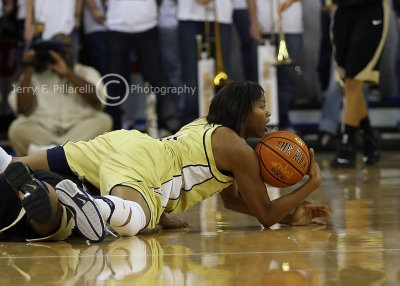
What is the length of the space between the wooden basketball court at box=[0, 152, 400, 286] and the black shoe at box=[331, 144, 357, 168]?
2664 millimetres

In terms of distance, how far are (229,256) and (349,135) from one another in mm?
4283

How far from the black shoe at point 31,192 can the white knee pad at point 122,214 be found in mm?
225

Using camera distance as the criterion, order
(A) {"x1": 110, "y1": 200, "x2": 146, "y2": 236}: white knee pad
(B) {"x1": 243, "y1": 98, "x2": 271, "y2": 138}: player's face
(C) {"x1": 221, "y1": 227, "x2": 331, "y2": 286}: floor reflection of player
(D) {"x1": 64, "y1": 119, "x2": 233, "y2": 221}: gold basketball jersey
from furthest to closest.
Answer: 1. (B) {"x1": 243, "y1": 98, "x2": 271, "y2": 138}: player's face
2. (D) {"x1": 64, "y1": 119, "x2": 233, "y2": 221}: gold basketball jersey
3. (A) {"x1": 110, "y1": 200, "x2": 146, "y2": 236}: white knee pad
4. (C) {"x1": 221, "y1": 227, "x2": 331, "y2": 286}: floor reflection of player

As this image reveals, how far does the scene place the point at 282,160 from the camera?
4.38 m

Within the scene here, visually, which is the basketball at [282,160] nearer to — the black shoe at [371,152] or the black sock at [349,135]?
the black sock at [349,135]

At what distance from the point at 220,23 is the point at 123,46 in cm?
86

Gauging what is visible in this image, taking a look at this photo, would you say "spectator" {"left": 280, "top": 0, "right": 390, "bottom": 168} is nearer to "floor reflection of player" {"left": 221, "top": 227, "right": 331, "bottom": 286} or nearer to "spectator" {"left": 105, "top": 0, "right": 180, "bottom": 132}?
"spectator" {"left": 105, "top": 0, "right": 180, "bottom": 132}

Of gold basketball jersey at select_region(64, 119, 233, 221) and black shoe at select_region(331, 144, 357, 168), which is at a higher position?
gold basketball jersey at select_region(64, 119, 233, 221)

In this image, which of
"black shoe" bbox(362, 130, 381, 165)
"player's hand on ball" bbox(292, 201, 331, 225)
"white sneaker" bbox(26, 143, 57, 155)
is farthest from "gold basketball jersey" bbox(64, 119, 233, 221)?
"white sneaker" bbox(26, 143, 57, 155)

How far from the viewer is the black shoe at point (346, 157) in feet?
25.8

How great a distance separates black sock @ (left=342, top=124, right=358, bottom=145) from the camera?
7805mm

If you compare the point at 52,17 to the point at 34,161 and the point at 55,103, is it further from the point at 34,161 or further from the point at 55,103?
the point at 34,161

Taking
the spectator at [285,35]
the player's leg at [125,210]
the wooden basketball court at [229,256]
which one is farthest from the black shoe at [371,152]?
the player's leg at [125,210]

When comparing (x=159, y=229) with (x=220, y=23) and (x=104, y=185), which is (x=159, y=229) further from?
(x=220, y=23)
